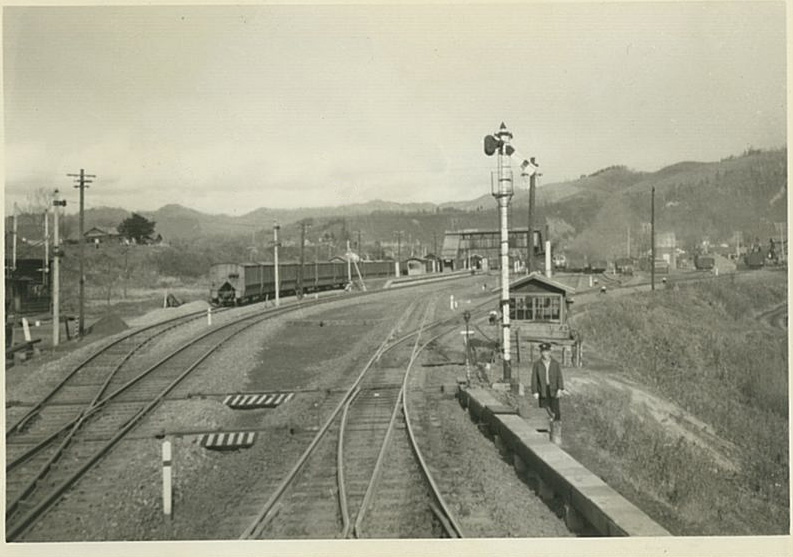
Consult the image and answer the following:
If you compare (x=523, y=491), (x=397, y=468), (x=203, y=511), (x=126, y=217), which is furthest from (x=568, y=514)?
(x=126, y=217)

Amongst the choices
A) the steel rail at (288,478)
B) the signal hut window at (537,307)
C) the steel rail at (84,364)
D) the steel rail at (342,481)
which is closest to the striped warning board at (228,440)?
the steel rail at (288,478)

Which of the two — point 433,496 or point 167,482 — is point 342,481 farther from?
point 167,482

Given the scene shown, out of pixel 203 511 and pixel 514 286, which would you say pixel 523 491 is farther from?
pixel 514 286

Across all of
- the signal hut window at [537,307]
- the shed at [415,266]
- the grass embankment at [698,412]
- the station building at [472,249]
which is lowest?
the grass embankment at [698,412]

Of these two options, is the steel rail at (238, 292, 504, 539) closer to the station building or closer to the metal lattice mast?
the metal lattice mast

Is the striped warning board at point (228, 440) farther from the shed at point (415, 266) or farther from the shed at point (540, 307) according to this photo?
the shed at point (415, 266)

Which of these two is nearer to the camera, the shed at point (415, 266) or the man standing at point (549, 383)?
the man standing at point (549, 383)
